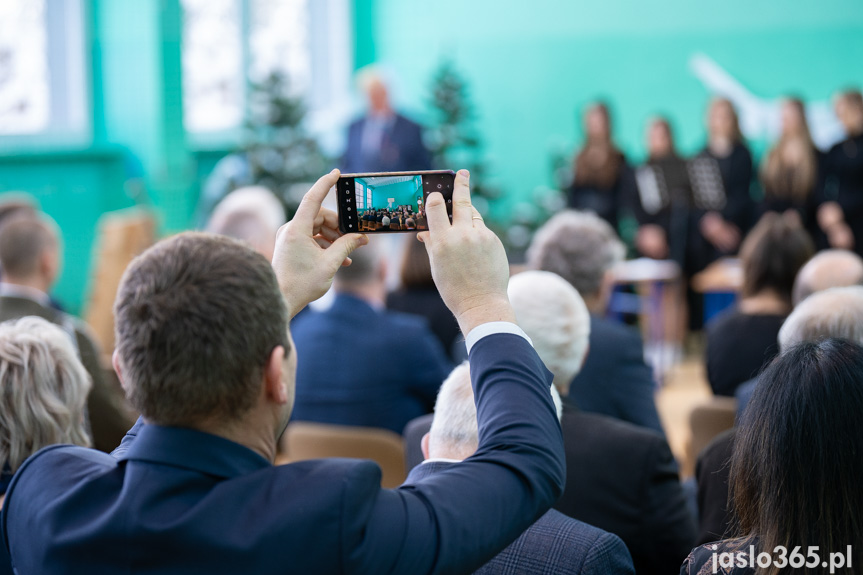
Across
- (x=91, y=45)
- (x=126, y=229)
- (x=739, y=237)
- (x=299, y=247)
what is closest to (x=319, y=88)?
(x=91, y=45)

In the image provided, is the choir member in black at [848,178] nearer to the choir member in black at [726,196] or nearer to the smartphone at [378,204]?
the choir member in black at [726,196]

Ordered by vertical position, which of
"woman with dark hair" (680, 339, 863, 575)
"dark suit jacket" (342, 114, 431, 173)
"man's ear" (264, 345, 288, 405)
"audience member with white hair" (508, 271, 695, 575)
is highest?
"dark suit jacket" (342, 114, 431, 173)

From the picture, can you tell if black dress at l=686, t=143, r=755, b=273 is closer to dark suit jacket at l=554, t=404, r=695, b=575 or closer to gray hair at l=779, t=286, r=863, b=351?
gray hair at l=779, t=286, r=863, b=351

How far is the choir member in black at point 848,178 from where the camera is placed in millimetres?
6859

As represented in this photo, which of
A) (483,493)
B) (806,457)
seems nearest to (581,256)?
(806,457)

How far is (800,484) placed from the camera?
3.82 feet

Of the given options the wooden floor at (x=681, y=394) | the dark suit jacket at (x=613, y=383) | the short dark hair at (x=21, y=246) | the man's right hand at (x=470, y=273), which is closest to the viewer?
the man's right hand at (x=470, y=273)

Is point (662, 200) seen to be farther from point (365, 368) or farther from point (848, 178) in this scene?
point (365, 368)

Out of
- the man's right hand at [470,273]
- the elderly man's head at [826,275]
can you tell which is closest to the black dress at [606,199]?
the elderly man's head at [826,275]

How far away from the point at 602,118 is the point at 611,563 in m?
6.44

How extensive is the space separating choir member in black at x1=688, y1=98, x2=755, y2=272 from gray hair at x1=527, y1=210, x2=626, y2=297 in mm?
4070

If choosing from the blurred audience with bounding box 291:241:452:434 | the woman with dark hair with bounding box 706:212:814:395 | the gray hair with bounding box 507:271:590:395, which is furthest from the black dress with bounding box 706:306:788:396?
the gray hair with bounding box 507:271:590:395

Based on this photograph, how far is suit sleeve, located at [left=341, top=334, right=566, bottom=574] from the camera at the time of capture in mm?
913

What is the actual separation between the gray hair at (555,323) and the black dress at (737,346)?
42.8 inches
